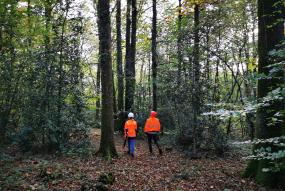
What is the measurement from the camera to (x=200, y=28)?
1511 cm

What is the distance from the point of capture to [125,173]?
33.0 feet

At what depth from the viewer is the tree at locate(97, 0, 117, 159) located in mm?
12195

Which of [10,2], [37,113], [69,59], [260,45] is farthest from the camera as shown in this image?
[69,59]

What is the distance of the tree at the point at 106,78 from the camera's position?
40.0ft

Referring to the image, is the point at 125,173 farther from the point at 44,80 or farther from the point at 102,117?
the point at 44,80

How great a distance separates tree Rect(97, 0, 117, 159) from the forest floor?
0.66m

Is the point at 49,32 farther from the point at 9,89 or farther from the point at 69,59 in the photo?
the point at 9,89

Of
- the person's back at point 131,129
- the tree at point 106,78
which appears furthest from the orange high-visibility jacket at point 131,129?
the tree at point 106,78

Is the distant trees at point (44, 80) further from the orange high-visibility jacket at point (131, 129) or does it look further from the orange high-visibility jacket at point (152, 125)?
the orange high-visibility jacket at point (152, 125)

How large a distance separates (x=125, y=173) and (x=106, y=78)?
13.3 feet

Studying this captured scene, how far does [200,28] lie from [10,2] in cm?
869

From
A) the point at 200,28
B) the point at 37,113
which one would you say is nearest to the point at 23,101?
the point at 37,113

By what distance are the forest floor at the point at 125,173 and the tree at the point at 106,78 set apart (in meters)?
0.66

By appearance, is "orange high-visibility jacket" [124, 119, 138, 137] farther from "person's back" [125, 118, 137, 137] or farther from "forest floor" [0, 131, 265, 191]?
"forest floor" [0, 131, 265, 191]
